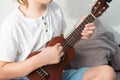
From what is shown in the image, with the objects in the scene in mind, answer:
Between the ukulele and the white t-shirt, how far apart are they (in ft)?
0.13

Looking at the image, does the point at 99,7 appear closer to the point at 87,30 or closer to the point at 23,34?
the point at 87,30

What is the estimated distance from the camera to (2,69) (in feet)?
3.85

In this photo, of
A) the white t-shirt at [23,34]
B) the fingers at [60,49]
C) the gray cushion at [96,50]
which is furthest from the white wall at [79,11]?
the fingers at [60,49]

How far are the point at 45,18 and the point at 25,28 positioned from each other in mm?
104

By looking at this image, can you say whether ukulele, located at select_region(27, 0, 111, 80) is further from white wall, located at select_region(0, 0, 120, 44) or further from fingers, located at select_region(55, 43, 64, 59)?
white wall, located at select_region(0, 0, 120, 44)

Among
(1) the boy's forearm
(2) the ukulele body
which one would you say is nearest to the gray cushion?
(2) the ukulele body

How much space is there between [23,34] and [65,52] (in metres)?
0.20

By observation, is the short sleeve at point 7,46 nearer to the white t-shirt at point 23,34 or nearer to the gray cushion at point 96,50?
the white t-shirt at point 23,34

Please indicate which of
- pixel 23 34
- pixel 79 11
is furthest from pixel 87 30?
pixel 79 11

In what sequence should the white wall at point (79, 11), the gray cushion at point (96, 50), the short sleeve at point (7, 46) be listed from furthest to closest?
the white wall at point (79, 11) → the gray cushion at point (96, 50) → the short sleeve at point (7, 46)

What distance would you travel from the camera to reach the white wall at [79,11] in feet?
5.49

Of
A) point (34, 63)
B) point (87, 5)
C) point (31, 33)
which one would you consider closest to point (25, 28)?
point (31, 33)

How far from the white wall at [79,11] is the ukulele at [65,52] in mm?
432

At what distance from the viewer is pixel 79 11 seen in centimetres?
170
